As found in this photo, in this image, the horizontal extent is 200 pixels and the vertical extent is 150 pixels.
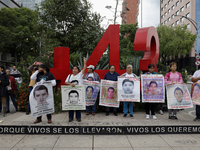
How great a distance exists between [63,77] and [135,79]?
295 centimetres

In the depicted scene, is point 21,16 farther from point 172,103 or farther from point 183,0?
point 183,0

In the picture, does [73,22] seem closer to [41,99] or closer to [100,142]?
[41,99]

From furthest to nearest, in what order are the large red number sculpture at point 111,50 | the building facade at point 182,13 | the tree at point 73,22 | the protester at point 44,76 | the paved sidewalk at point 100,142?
the building facade at point 182,13 < the tree at point 73,22 < the large red number sculpture at point 111,50 < the protester at point 44,76 < the paved sidewalk at point 100,142

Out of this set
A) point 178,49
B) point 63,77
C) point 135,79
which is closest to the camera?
point 135,79

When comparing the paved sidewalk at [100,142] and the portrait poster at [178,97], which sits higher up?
the portrait poster at [178,97]

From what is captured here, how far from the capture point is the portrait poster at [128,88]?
5.82 m

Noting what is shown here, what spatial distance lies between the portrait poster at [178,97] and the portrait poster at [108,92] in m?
1.76

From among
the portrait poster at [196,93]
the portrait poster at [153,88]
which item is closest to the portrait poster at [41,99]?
the portrait poster at [153,88]

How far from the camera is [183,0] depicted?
46.4 meters

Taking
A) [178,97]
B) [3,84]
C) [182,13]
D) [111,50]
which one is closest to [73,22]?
[111,50]

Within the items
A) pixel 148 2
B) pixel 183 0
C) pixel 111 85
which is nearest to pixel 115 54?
pixel 111 85

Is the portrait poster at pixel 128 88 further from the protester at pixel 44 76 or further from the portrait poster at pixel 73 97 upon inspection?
the protester at pixel 44 76

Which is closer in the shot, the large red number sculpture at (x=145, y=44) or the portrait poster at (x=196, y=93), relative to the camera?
the portrait poster at (x=196, y=93)

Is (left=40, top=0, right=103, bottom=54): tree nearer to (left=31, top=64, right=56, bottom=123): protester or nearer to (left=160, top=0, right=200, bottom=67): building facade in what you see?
(left=31, top=64, right=56, bottom=123): protester
